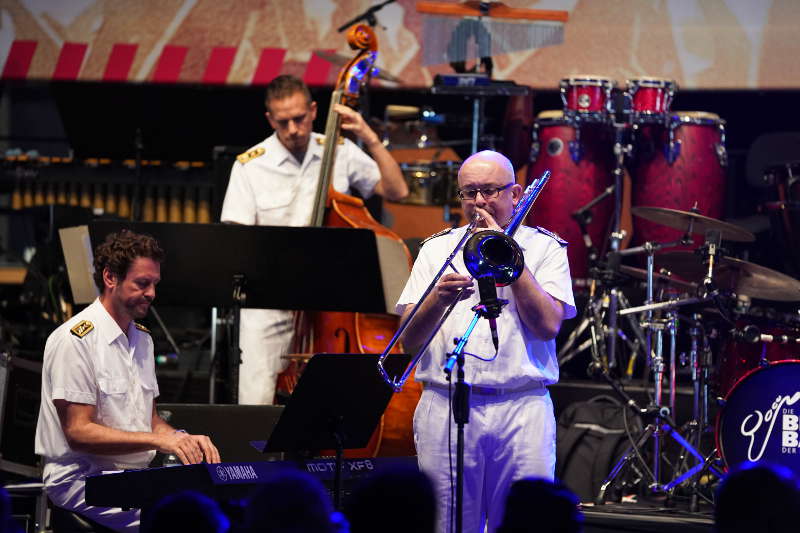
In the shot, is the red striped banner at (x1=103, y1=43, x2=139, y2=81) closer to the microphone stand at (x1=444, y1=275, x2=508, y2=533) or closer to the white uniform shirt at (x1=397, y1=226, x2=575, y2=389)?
the white uniform shirt at (x1=397, y1=226, x2=575, y2=389)

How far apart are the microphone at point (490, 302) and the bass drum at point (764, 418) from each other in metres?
2.84

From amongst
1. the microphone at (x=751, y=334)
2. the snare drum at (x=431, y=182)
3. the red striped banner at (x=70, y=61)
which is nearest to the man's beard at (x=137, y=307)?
the microphone at (x=751, y=334)

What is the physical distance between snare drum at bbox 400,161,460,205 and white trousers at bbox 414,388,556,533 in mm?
4676

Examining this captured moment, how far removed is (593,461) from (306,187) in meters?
2.38

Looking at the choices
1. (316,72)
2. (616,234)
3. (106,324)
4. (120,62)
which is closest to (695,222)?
(616,234)

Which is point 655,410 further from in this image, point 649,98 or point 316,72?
point 316,72

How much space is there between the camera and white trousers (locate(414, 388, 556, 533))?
422 cm

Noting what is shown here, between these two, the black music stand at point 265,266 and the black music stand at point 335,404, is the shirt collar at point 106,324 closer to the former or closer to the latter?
the black music stand at point 265,266

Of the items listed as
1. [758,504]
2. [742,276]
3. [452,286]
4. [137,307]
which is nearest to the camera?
[758,504]

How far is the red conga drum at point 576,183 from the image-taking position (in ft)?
26.6

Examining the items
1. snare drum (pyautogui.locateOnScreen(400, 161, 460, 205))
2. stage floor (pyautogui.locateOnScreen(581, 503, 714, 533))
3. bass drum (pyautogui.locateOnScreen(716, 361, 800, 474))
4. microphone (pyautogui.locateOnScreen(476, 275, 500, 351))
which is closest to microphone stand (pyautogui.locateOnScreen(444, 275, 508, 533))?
microphone (pyautogui.locateOnScreen(476, 275, 500, 351))

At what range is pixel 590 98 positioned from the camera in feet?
26.7

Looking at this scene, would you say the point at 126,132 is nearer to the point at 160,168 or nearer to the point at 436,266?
the point at 160,168

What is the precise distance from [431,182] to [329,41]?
1725 mm
